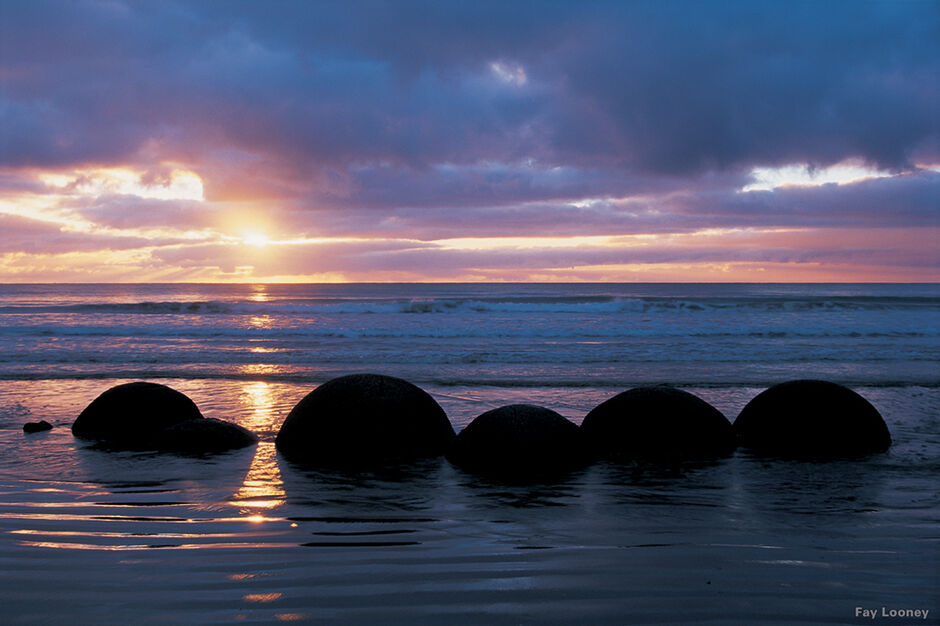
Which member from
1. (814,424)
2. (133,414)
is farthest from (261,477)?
(814,424)

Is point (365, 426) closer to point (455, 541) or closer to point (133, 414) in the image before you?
point (455, 541)

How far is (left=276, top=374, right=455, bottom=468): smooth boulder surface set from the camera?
7.09 metres

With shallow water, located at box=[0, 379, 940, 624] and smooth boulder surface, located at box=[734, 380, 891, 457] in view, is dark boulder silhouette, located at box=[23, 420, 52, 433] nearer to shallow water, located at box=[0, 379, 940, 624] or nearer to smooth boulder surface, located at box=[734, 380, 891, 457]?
shallow water, located at box=[0, 379, 940, 624]

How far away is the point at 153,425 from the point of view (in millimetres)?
8219

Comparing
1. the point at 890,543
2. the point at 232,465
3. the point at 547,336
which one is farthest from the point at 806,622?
the point at 547,336

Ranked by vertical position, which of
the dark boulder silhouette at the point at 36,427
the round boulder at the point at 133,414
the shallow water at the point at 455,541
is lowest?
the shallow water at the point at 455,541

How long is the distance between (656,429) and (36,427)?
7.69 meters

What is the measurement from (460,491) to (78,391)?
963 cm

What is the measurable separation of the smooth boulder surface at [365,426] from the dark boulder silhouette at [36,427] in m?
3.62

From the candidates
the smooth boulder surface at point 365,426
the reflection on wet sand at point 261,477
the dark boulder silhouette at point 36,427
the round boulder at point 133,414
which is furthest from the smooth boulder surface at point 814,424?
the dark boulder silhouette at point 36,427

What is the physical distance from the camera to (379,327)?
2981cm

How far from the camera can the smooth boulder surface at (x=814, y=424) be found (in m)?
7.50

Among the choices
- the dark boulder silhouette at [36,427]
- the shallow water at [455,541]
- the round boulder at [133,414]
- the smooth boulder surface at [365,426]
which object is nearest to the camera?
the shallow water at [455,541]

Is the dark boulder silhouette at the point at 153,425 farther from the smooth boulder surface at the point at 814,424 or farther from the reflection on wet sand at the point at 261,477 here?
the smooth boulder surface at the point at 814,424
